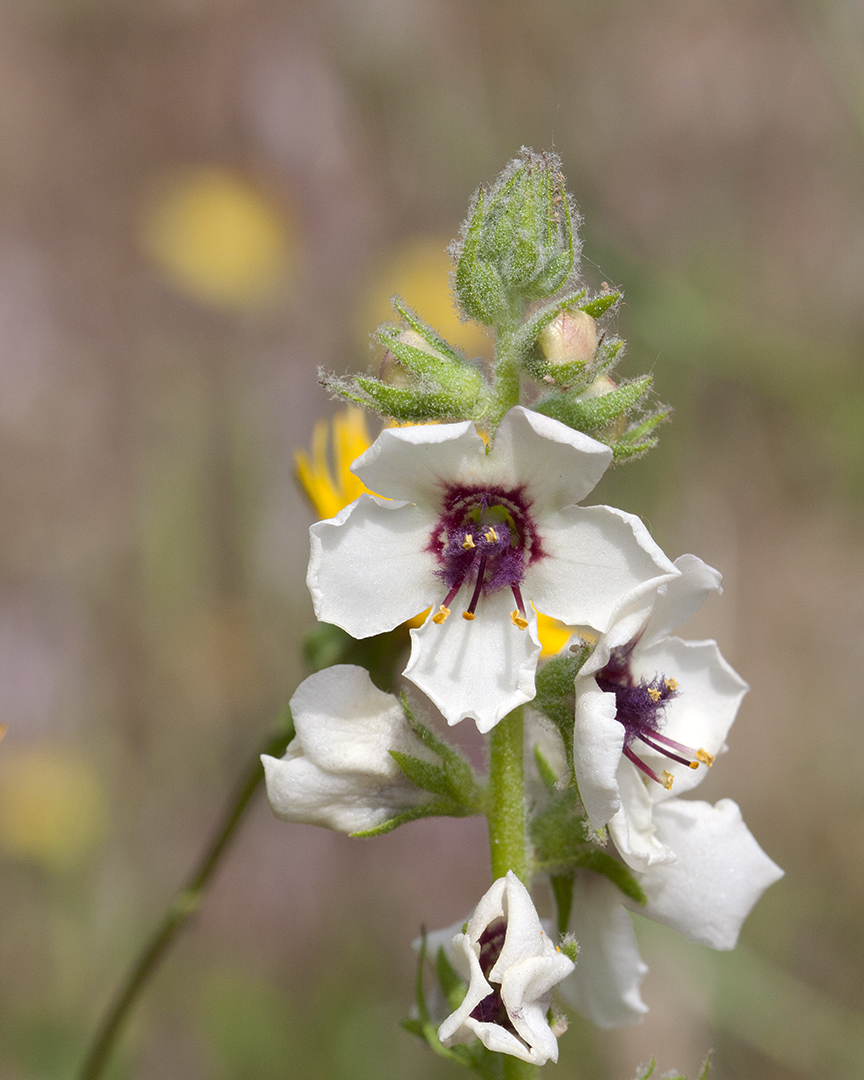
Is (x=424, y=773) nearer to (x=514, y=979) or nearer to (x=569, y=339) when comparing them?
(x=514, y=979)

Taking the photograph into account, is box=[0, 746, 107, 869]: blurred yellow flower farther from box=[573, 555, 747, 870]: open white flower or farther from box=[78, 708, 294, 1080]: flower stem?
box=[573, 555, 747, 870]: open white flower

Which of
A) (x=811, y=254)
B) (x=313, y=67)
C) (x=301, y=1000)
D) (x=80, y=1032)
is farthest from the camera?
(x=313, y=67)

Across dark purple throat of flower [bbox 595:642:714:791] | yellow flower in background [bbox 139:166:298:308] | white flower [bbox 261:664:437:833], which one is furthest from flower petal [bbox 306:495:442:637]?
yellow flower in background [bbox 139:166:298:308]

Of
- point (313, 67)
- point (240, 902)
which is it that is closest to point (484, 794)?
point (240, 902)

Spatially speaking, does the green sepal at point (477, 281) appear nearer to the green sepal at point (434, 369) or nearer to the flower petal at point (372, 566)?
the green sepal at point (434, 369)

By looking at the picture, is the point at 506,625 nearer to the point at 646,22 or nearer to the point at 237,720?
the point at 237,720

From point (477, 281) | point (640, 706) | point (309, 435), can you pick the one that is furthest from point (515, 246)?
point (309, 435)
